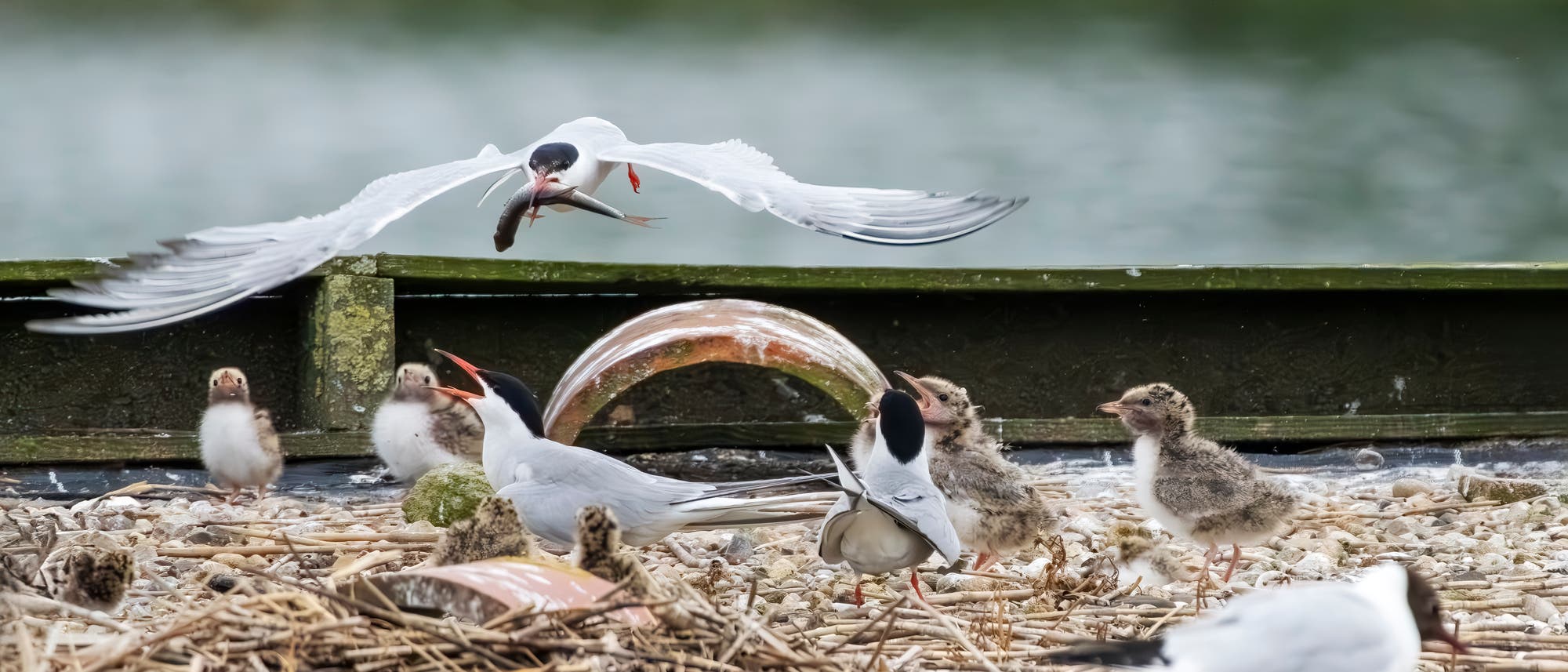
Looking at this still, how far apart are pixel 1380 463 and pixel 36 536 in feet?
11.5

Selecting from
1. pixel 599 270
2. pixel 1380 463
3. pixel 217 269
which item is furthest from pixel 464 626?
pixel 1380 463

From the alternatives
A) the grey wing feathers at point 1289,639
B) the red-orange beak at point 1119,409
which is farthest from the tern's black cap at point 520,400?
the grey wing feathers at point 1289,639

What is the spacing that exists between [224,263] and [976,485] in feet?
5.03

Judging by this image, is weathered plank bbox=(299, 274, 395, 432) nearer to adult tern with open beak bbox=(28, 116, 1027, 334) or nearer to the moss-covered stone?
the moss-covered stone

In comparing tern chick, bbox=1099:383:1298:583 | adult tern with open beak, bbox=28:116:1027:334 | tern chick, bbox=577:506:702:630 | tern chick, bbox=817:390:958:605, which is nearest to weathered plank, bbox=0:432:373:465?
adult tern with open beak, bbox=28:116:1027:334

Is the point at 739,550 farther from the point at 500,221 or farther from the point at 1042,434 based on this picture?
the point at 1042,434

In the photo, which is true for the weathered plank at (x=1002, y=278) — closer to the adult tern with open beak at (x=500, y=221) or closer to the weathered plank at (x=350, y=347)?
the weathered plank at (x=350, y=347)

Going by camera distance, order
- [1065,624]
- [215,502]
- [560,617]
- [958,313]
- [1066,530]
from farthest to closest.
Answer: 1. [958,313]
2. [215,502]
3. [1066,530]
4. [1065,624]
5. [560,617]

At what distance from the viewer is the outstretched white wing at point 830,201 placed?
265 centimetres

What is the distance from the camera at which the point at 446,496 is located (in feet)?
10.6

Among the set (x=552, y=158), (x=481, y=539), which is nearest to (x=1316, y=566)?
(x=481, y=539)

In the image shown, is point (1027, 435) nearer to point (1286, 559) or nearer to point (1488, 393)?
point (1286, 559)

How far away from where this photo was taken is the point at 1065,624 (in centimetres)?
243

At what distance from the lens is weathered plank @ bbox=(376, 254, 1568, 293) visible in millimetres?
4000
